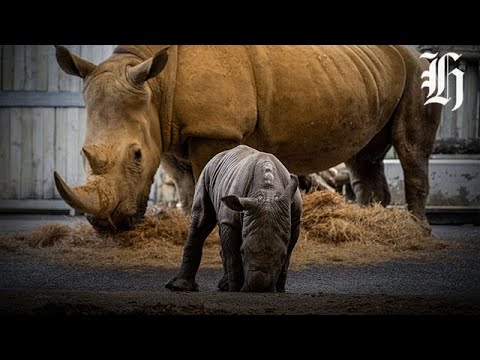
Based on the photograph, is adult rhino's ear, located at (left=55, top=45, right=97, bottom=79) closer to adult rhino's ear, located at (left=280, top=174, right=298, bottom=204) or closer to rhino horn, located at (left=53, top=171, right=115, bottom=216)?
rhino horn, located at (left=53, top=171, right=115, bottom=216)

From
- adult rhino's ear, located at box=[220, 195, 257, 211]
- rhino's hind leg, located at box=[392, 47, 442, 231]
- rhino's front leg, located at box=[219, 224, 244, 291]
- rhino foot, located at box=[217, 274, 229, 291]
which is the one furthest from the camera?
rhino's hind leg, located at box=[392, 47, 442, 231]

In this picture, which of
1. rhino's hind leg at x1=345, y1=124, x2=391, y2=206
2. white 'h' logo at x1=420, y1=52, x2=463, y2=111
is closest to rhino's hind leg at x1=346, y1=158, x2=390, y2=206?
rhino's hind leg at x1=345, y1=124, x2=391, y2=206

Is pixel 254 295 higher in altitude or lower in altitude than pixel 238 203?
lower

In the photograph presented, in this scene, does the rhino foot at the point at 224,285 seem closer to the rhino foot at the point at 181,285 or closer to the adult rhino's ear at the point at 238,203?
the rhino foot at the point at 181,285

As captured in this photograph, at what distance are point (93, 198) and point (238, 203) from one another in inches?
55.5

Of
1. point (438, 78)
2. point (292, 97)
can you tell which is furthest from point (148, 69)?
point (438, 78)

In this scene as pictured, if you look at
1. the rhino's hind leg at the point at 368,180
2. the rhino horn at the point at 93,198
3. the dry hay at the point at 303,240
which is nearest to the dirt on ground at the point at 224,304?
the rhino horn at the point at 93,198

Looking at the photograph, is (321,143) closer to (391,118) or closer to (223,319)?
(391,118)

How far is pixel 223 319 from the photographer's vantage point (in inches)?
90.4

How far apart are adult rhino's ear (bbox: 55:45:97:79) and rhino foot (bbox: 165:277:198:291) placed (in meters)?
1.79

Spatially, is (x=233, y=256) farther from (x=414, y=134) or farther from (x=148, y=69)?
(x=414, y=134)

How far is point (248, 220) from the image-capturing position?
109 inches

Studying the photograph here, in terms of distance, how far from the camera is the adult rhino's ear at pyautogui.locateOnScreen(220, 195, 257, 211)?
9.00 ft

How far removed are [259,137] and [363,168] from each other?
178 centimetres
